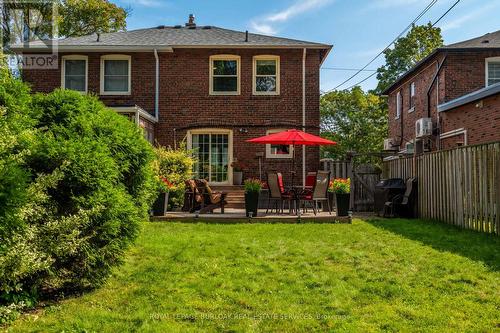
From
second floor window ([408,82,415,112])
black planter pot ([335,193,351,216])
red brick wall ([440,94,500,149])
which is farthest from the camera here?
second floor window ([408,82,415,112])

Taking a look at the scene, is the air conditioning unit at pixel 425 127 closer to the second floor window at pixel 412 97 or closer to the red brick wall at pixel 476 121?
the red brick wall at pixel 476 121

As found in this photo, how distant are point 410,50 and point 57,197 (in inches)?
1305

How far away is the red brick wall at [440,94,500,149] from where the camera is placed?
13.2 meters

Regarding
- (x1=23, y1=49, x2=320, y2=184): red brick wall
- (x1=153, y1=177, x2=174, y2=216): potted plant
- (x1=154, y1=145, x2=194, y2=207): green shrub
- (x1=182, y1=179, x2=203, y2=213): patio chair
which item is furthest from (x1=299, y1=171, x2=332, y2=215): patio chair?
(x1=23, y1=49, x2=320, y2=184): red brick wall

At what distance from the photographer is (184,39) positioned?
17406 millimetres

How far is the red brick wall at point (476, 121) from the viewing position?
1325cm

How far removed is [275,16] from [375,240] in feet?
47.5

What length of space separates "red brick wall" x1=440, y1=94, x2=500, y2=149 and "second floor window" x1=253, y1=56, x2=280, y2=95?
632 centimetres

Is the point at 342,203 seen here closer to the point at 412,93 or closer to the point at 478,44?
the point at 478,44

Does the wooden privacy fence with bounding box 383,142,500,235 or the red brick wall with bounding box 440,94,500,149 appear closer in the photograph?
the wooden privacy fence with bounding box 383,142,500,235

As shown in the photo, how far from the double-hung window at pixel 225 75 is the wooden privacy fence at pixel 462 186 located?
23.8 feet

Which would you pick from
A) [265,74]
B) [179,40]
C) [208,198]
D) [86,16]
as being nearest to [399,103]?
[265,74]

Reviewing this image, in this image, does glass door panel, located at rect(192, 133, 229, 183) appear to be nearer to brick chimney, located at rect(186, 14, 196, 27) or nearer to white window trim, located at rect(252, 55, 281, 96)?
white window trim, located at rect(252, 55, 281, 96)

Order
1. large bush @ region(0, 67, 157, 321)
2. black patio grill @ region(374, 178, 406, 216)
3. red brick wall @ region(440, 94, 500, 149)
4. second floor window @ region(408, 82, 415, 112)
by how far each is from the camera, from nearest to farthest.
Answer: large bush @ region(0, 67, 157, 321), black patio grill @ region(374, 178, 406, 216), red brick wall @ region(440, 94, 500, 149), second floor window @ region(408, 82, 415, 112)
